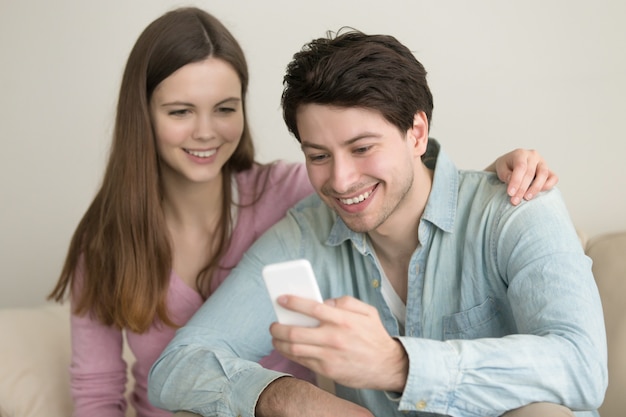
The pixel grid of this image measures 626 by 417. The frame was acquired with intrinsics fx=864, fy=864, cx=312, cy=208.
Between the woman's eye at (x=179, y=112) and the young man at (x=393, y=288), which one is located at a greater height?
the woman's eye at (x=179, y=112)

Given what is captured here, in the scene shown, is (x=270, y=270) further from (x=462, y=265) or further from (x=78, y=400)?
(x=78, y=400)

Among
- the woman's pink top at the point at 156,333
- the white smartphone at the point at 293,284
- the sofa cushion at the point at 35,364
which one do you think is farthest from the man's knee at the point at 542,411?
the sofa cushion at the point at 35,364

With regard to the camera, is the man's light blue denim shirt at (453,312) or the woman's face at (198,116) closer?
the man's light blue denim shirt at (453,312)

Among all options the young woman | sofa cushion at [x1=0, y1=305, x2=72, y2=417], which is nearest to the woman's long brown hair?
the young woman

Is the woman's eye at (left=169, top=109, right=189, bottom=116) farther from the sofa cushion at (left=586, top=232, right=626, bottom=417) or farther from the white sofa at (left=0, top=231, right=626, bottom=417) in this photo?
the sofa cushion at (left=586, top=232, right=626, bottom=417)

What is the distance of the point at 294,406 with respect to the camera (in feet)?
4.97

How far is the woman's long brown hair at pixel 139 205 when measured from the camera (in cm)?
201

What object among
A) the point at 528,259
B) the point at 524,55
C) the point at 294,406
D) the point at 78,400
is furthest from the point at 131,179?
the point at 524,55

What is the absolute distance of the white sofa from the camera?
6.40ft

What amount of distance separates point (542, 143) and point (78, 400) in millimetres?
1451

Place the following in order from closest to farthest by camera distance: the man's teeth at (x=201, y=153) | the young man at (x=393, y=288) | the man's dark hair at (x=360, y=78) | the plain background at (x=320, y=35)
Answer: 1. the young man at (x=393, y=288)
2. the man's dark hair at (x=360, y=78)
3. the man's teeth at (x=201, y=153)
4. the plain background at (x=320, y=35)

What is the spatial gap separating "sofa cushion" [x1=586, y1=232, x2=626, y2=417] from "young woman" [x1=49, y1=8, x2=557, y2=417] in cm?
72

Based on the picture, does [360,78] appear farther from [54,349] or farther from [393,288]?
[54,349]

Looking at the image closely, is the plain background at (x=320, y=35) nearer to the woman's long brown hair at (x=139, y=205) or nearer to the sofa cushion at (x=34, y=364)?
the woman's long brown hair at (x=139, y=205)
